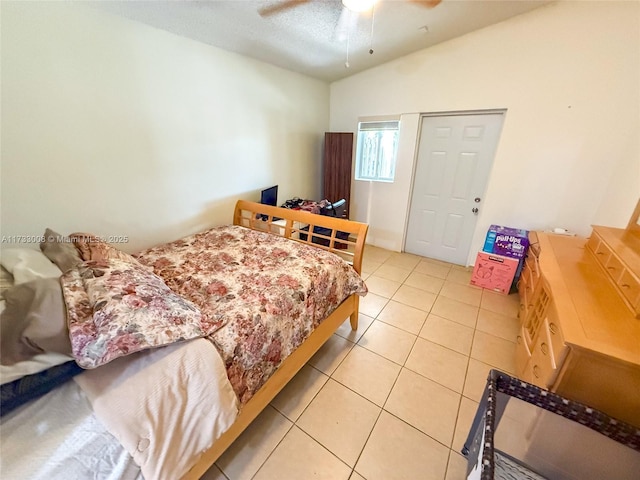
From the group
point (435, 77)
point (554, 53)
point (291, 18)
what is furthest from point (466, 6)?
point (291, 18)

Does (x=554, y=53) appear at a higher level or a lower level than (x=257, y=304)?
higher

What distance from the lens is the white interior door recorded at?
110 inches

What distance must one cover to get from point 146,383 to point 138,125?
1.94 m

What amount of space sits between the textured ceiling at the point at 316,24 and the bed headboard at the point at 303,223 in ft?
4.89

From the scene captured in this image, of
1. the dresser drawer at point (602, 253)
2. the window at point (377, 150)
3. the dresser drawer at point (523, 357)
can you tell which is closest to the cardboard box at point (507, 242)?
the dresser drawer at point (602, 253)

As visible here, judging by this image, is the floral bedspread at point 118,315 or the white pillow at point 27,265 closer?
the floral bedspread at point 118,315

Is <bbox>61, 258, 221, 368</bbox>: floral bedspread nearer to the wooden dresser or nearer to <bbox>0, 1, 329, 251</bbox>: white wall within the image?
<bbox>0, 1, 329, 251</bbox>: white wall

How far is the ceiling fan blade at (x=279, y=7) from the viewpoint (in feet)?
5.73

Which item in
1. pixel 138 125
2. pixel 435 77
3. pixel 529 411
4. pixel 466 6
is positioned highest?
pixel 466 6

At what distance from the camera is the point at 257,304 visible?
1.32 meters

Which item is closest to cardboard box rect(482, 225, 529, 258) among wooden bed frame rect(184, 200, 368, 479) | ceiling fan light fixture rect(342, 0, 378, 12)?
wooden bed frame rect(184, 200, 368, 479)

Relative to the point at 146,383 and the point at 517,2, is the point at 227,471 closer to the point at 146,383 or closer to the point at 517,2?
the point at 146,383

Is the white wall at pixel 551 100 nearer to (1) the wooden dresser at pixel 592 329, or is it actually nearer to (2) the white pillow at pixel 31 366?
(1) the wooden dresser at pixel 592 329

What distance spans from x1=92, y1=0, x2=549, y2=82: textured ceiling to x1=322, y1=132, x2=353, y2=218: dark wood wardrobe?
3.06ft
